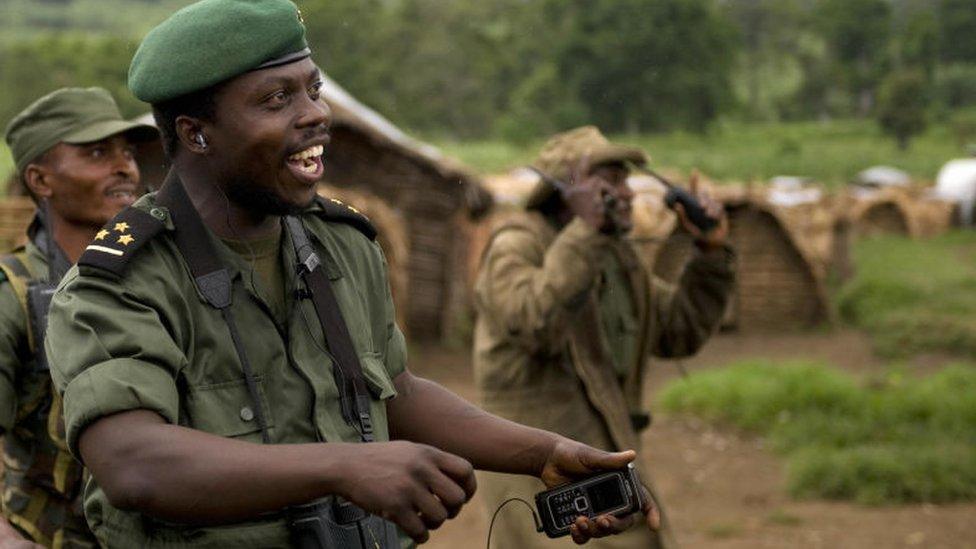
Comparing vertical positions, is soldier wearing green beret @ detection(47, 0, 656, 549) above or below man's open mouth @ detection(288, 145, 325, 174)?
below

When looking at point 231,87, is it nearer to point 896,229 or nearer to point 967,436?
point 967,436

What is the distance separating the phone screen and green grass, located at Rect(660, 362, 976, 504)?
601 centimetres

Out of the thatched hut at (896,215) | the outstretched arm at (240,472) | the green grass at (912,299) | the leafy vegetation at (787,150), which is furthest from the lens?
the leafy vegetation at (787,150)

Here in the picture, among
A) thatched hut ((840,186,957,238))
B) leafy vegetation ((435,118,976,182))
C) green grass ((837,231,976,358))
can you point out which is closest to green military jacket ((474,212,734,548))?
green grass ((837,231,976,358))

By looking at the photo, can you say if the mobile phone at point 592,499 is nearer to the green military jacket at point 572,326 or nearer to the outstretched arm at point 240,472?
the outstretched arm at point 240,472

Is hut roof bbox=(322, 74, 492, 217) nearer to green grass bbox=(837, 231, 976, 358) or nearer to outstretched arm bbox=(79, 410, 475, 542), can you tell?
green grass bbox=(837, 231, 976, 358)

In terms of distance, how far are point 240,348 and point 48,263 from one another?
172 centimetres

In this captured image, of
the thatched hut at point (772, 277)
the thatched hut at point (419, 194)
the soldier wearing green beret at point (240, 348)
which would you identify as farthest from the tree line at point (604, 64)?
the soldier wearing green beret at point (240, 348)

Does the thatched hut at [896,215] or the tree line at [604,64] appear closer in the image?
the thatched hut at [896,215]

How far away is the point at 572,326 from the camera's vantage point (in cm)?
503

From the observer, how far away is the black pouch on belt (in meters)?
2.43

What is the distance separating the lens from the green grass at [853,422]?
27.7ft

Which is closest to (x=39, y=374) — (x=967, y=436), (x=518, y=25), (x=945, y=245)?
(x=967, y=436)

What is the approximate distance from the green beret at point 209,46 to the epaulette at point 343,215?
36cm
